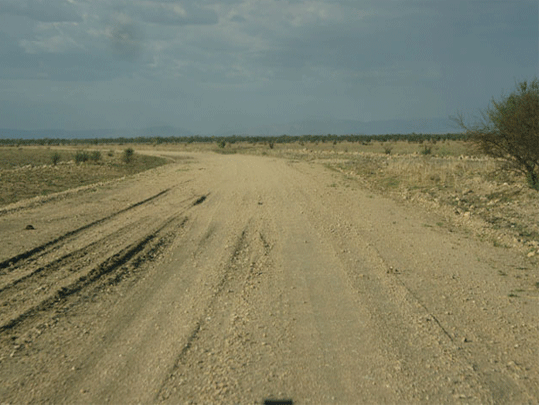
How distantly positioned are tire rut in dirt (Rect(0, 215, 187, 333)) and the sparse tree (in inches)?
442

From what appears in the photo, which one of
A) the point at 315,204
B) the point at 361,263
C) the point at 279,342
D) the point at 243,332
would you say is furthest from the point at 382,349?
the point at 315,204

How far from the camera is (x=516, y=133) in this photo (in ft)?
49.8

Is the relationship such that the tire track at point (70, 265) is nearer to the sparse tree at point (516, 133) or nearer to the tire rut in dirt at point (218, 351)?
the tire rut in dirt at point (218, 351)

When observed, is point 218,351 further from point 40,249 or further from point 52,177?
point 52,177

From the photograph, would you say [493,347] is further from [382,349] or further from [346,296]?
[346,296]

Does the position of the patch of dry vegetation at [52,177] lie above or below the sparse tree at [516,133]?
below

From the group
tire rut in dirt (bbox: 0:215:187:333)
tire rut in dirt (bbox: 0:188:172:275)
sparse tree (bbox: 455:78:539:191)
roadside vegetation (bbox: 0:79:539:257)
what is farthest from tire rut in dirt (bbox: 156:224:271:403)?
sparse tree (bbox: 455:78:539:191)

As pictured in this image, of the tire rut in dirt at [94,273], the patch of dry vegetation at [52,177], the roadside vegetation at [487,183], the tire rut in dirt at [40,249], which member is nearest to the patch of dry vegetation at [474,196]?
the roadside vegetation at [487,183]

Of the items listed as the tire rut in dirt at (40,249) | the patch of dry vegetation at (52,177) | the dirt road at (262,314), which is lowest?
the patch of dry vegetation at (52,177)

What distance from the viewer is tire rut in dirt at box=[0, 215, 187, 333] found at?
579 cm

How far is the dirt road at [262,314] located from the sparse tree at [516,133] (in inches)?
234

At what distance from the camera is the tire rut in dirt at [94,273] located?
5.79m

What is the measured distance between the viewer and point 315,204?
14.3m

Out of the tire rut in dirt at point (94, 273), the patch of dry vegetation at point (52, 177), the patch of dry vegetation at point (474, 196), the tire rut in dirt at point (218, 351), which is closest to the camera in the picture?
the tire rut in dirt at point (218, 351)
